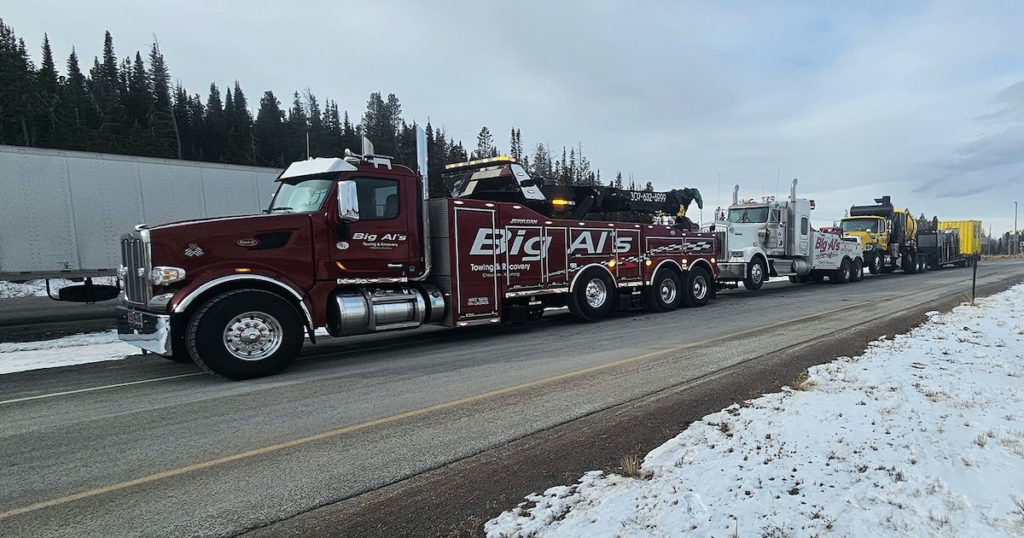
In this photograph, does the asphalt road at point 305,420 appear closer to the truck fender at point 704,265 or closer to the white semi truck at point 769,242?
the truck fender at point 704,265

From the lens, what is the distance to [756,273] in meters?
17.4

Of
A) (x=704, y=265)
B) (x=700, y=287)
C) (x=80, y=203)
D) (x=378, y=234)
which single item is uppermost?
(x=80, y=203)

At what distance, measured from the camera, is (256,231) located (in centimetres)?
680

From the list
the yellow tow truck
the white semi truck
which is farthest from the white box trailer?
the yellow tow truck

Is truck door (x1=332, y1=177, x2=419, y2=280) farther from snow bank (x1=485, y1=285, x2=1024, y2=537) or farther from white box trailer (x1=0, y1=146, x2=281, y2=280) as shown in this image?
white box trailer (x1=0, y1=146, x2=281, y2=280)

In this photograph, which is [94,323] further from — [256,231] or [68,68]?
[68,68]

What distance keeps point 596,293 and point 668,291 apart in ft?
8.88

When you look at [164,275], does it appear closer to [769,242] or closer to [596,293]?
[596,293]

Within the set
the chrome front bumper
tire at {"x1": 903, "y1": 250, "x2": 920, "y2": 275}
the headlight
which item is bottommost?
tire at {"x1": 903, "y1": 250, "x2": 920, "y2": 275}

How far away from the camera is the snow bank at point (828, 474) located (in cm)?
273

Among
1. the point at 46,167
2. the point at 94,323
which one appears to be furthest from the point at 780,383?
the point at 46,167

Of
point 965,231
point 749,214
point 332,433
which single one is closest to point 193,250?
point 332,433

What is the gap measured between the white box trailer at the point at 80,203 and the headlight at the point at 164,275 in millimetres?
6695

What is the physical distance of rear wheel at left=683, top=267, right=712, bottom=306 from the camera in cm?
1348
